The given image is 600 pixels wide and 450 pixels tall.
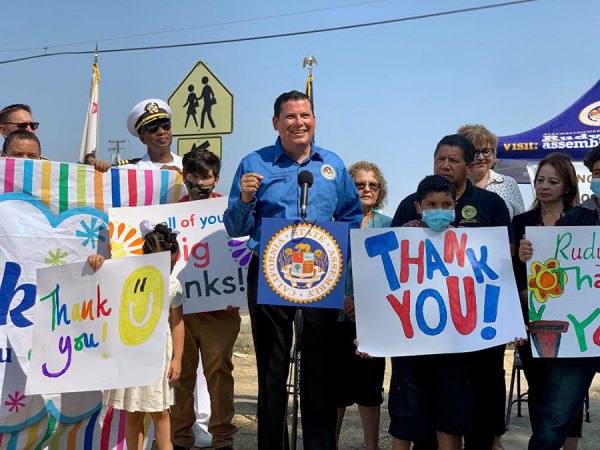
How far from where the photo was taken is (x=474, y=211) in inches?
176

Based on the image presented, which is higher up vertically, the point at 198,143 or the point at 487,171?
the point at 198,143

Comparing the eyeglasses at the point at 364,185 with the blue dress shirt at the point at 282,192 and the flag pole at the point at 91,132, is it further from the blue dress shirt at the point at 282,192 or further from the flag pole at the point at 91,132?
the flag pole at the point at 91,132

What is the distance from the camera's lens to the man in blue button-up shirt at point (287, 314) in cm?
425

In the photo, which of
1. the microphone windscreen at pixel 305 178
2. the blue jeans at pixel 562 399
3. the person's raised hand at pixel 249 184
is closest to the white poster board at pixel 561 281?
the blue jeans at pixel 562 399

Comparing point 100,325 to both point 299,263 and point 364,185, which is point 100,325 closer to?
point 299,263

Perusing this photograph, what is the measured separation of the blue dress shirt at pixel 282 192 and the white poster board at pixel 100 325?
49 cm

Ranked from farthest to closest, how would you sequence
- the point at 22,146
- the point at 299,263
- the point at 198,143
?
the point at 198,143
the point at 22,146
the point at 299,263

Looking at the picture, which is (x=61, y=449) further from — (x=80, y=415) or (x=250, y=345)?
(x=250, y=345)

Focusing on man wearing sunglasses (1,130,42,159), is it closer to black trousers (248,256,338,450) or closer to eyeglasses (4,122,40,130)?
eyeglasses (4,122,40,130)

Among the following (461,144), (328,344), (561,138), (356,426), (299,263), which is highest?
(561,138)

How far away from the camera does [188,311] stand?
16.0ft

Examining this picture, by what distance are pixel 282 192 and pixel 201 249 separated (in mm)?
1052

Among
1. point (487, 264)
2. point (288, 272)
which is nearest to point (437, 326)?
point (487, 264)

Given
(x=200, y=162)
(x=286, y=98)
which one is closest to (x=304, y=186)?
(x=286, y=98)
